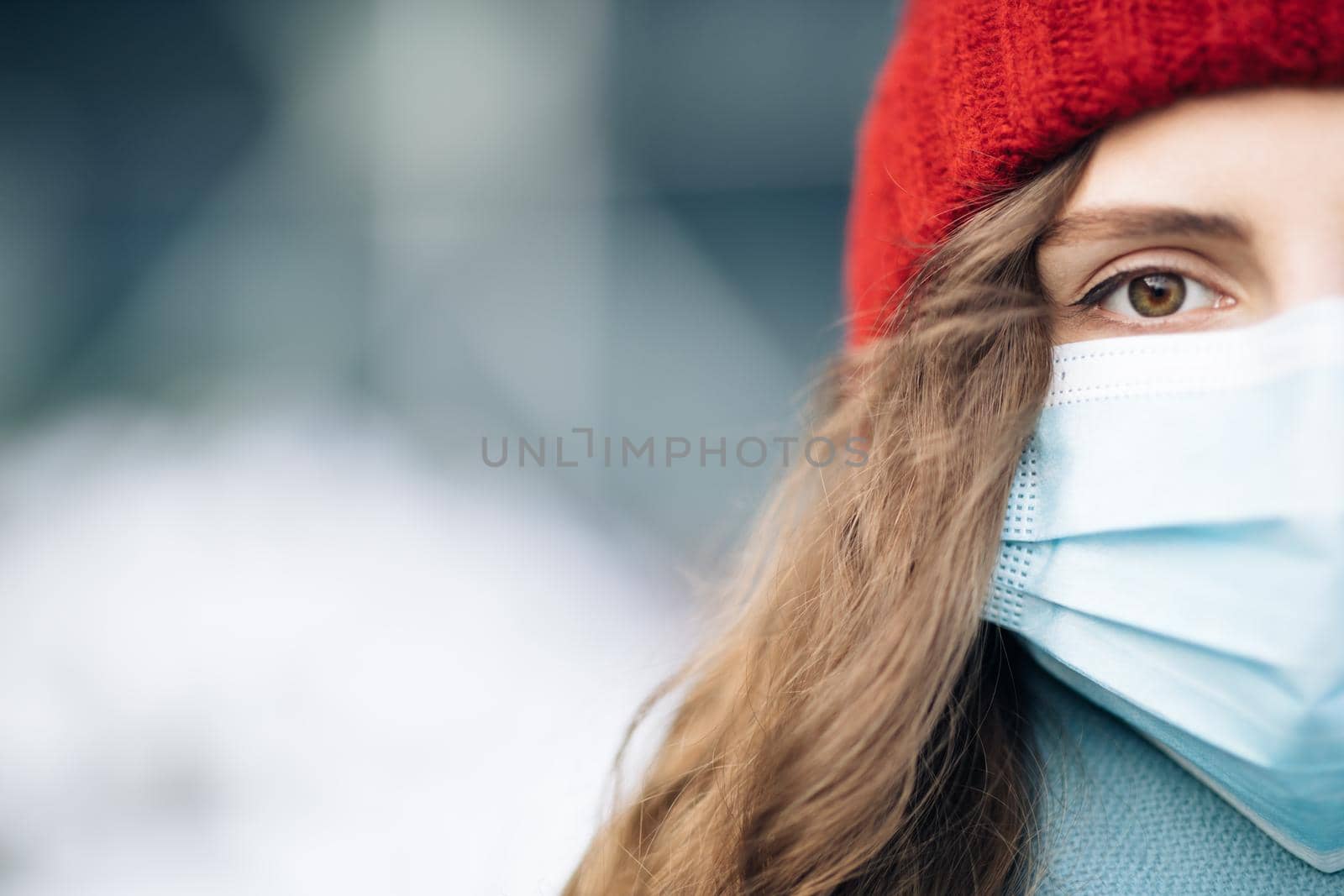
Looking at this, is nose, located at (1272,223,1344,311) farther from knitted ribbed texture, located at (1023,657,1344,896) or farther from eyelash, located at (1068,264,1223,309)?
knitted ribbed texture, located at (1023,657,1344,896)

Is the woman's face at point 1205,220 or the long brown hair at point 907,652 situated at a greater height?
the woman's face at point 1205,220

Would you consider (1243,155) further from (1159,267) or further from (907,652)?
(907,652)

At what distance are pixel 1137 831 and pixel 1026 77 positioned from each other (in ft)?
1.82

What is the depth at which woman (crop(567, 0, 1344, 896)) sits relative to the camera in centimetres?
55

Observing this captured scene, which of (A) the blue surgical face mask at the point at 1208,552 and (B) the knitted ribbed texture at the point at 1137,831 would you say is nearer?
(A) the blue surgical face mask at the point at 1208,552

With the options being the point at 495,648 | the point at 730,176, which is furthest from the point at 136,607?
the point at 730,176

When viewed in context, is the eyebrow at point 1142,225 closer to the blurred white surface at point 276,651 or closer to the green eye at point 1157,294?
the green eye at point 1157,294

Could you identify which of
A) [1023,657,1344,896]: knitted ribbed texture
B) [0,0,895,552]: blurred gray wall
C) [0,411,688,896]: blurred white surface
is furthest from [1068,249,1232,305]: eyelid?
[0,0,895,552]: blurred gray wall

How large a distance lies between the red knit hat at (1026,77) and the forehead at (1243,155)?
0.04ft

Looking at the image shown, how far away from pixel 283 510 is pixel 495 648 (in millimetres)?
769

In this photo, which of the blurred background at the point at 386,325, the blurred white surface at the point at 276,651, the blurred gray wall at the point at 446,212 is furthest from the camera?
the blurred gray wall at the point at 446,212

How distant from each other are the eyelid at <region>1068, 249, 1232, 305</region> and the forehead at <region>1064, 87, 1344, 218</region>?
5 centimetres

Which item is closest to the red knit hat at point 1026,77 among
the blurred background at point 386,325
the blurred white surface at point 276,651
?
the blurred white surface at point 276,651

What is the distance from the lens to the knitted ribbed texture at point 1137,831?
0.64 meters
